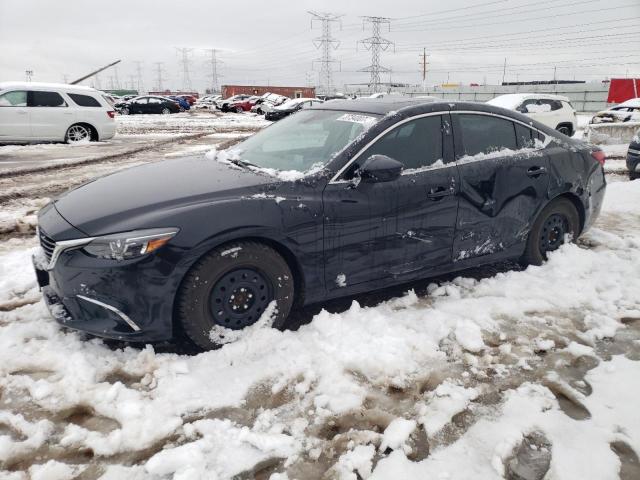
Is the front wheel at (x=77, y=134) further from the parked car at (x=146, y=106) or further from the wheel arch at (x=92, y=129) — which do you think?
the parked car at (x=146, y=106)

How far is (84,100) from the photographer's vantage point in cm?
1398

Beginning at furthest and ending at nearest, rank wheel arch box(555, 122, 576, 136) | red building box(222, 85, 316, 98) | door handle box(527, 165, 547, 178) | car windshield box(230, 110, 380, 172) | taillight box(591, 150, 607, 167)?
1. red building box(222, 85, 316, 98)
2. wheel arch box(555, 122, 576, 136)
3. taillight box(591, 150, 607, 167)
4. door handle box(527, 165, 547, 178)
5. car windshield box(230, 110, 380, 172)

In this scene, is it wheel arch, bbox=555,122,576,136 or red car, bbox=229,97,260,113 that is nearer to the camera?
wheel arch, bbox=555,122,576,136

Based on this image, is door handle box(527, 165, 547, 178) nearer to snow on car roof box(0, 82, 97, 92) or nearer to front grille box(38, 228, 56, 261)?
front grille box(38, 228, 56, 261)

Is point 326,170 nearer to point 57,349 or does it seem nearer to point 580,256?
point 57,349

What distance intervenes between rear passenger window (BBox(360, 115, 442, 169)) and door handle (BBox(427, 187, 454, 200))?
20 cm

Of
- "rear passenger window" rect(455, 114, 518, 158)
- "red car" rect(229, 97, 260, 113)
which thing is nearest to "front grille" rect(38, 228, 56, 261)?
"rear passenger window" rect(455, 114, 518, 158)

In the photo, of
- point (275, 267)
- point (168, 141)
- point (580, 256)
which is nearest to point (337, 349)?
point (275, 267)

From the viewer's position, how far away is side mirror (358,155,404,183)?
323cm

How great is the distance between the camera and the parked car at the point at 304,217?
110 inches

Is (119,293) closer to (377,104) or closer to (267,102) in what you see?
(377,104)

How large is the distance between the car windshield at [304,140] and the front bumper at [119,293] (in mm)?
1198

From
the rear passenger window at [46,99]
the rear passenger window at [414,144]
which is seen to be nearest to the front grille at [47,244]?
the rear passenger window at [414,144]

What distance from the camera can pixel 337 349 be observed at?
3.03m
